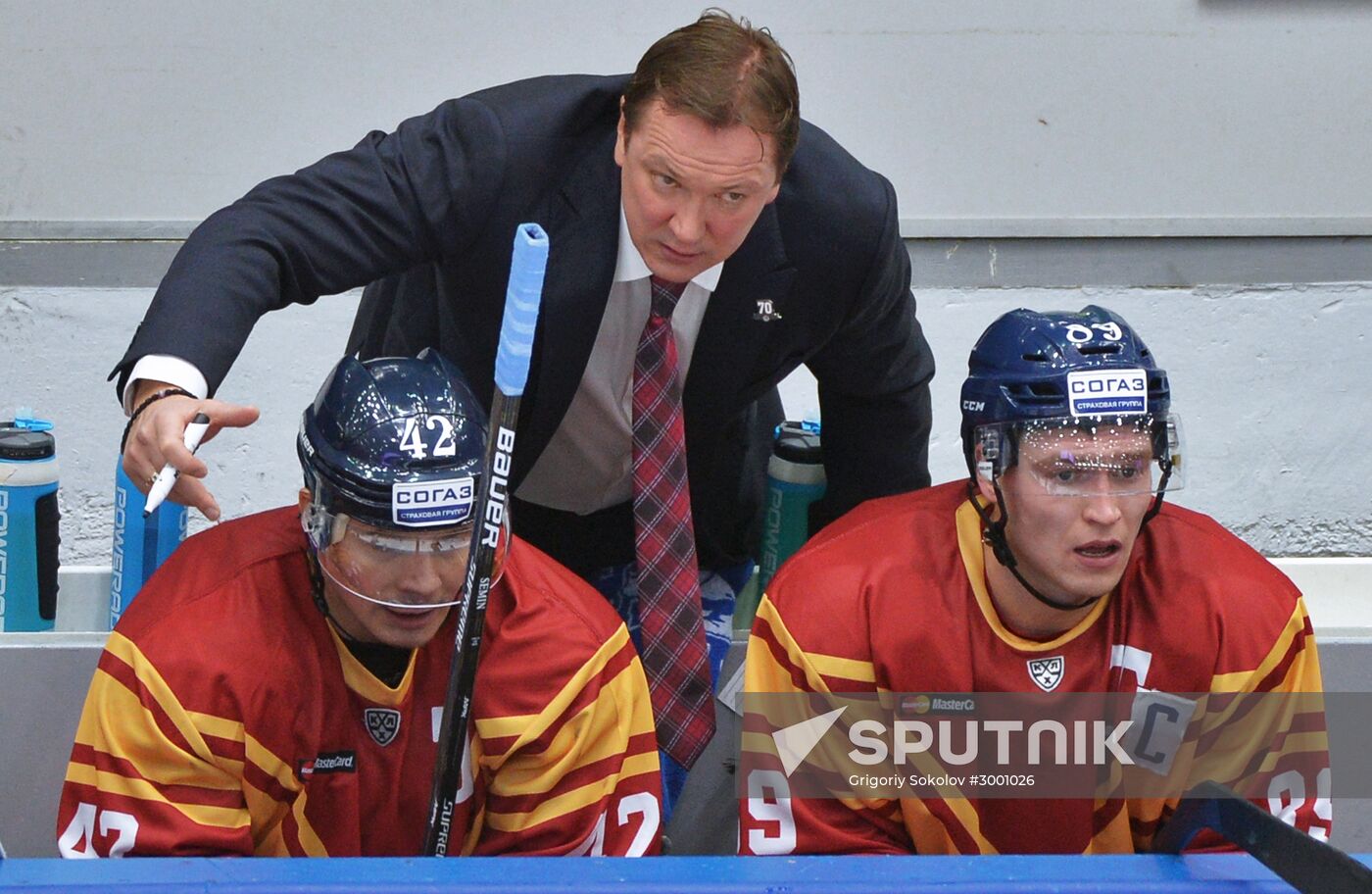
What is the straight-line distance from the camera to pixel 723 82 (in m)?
1.77

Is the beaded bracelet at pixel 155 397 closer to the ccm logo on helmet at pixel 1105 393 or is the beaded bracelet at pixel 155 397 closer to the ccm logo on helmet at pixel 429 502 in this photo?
the ccm logo on helmet at pixel 429 502

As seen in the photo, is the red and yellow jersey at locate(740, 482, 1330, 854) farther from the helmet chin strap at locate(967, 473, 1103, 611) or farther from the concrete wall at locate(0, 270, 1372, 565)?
the concrete wall at locate(0, 270, 1372, 565)

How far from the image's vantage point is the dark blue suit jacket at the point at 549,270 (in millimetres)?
1831

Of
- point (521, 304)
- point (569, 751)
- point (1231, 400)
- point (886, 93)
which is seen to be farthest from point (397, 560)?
point (1231, 400)

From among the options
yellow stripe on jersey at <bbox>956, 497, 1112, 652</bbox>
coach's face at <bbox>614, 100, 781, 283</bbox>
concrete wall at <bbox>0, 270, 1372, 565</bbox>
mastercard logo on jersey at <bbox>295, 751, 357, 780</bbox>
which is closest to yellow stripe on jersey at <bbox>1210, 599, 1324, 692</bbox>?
yellow stripe on jersey at <bbox>956, 497, 1112, 652</bbox>

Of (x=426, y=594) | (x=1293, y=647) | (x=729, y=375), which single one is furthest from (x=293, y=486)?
(x=1293, y=647)

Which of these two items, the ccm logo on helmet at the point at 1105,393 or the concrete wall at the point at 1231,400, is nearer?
the ccm logo on helmet at the point at 1105,393

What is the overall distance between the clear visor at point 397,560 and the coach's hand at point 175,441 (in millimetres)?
151

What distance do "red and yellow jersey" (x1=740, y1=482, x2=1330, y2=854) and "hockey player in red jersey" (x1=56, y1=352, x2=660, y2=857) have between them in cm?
20

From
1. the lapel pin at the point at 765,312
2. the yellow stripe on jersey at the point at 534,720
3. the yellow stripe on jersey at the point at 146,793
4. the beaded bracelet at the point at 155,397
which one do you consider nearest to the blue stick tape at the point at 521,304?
the beaded bracelet at the point at 155,397

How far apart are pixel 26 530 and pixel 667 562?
88 cm

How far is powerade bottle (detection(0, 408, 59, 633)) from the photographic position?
2207 mm

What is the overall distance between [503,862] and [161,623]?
2.08ft

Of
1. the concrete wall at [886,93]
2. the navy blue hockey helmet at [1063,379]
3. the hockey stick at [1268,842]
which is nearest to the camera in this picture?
the hockey stick at [1268,842]
